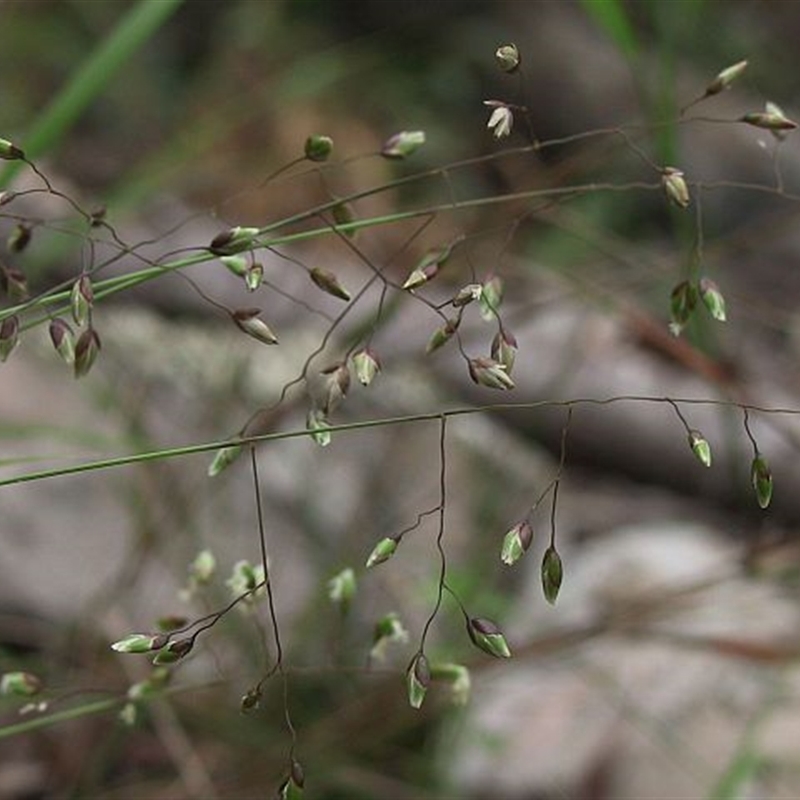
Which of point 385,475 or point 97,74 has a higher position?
point 97,74

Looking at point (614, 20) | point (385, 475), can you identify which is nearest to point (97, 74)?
point (614, 20)

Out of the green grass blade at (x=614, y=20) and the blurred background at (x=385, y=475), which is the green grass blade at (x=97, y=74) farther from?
the green grass blade at (x=614, y=20)

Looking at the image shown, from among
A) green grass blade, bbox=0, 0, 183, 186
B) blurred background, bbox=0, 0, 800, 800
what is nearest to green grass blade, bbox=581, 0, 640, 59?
blurred background, bbox=0, 0, 800, 800

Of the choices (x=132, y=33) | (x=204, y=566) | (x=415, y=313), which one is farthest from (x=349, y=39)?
(x=204, y=566)

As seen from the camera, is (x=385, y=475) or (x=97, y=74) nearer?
(x=97, y=74)

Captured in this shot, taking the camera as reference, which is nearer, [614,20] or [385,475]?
[614,20]

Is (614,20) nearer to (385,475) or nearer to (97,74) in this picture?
(97,74)

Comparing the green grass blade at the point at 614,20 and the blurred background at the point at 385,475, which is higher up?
the green grass blade at the point at 614,20

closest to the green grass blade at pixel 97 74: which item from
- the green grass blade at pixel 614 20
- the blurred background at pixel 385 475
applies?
the blurred background at pixel 385 475
